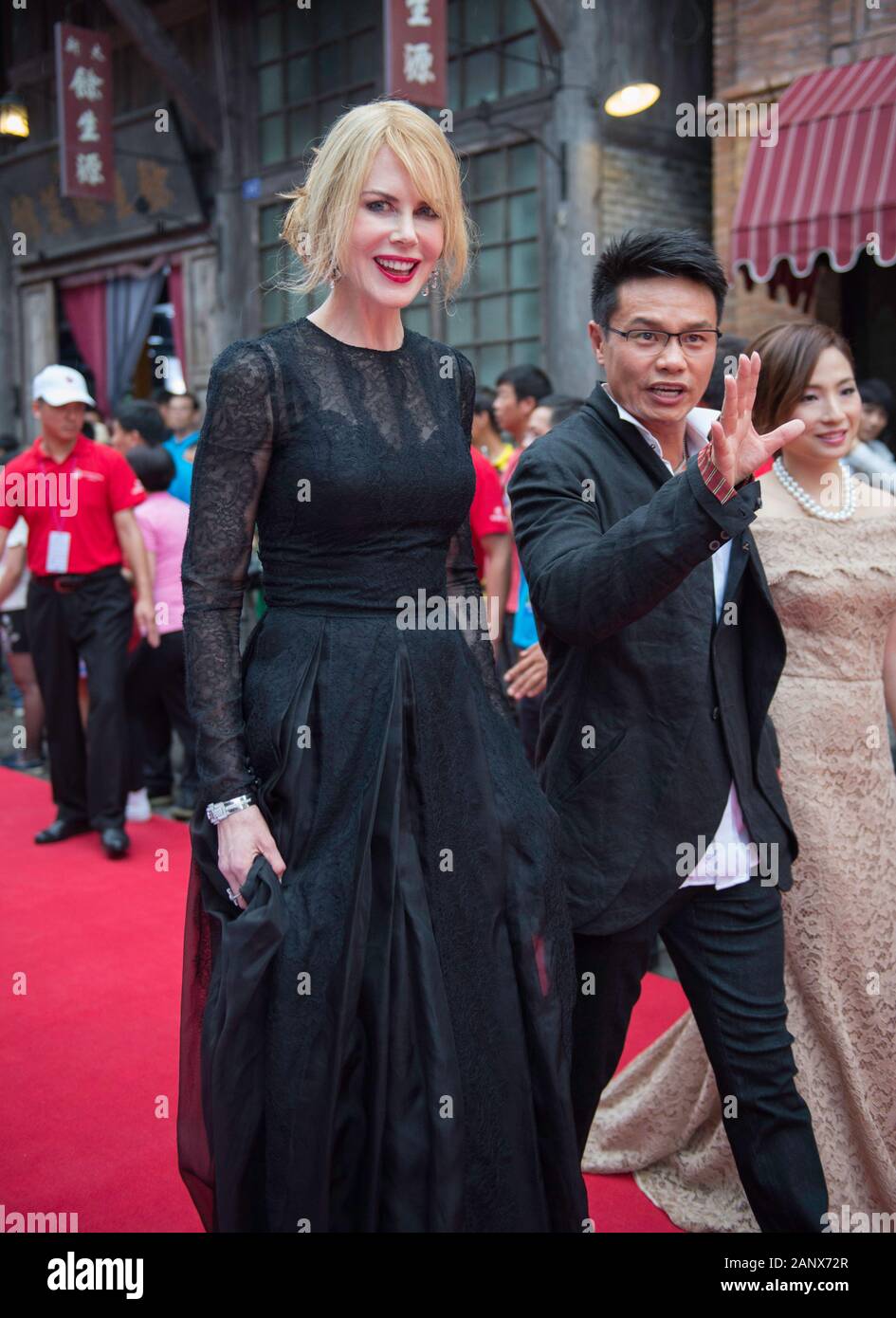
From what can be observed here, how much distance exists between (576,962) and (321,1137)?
0.63 meters

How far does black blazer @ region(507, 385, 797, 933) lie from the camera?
2088mm

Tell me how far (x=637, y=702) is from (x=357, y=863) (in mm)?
587

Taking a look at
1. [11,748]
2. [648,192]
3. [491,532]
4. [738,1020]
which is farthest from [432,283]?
[648,192]

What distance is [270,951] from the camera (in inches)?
68.1

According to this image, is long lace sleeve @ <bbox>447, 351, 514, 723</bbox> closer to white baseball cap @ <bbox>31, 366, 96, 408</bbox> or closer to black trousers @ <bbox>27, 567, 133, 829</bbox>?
white baseball cap @ <bbox>31, 366, 96, 408</bbox>

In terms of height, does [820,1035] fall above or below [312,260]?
below

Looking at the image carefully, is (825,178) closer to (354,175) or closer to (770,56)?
(770,56)

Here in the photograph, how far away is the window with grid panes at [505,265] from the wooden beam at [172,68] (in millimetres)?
3384

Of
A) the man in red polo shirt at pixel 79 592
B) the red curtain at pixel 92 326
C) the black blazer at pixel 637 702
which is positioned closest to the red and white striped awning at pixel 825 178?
the man in red polo shirt at pixel 79 592

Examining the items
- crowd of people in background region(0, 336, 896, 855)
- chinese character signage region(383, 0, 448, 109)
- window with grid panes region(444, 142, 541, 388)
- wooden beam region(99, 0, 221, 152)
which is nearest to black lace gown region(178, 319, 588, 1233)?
crowd of people in background region(0, 336, 896, 855)

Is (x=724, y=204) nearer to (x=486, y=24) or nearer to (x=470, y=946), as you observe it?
(x=486, y=24)

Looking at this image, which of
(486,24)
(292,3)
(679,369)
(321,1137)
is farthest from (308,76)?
(321,1137)

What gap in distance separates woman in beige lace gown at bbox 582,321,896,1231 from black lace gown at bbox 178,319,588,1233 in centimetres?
76

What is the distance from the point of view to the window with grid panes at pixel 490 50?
32.3ft
